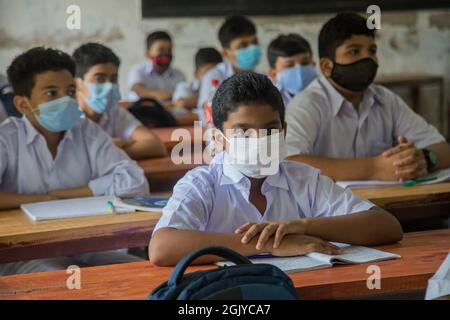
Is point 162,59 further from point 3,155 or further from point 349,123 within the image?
point 3,155

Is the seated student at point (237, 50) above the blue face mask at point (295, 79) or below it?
above

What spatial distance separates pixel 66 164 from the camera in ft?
11.3

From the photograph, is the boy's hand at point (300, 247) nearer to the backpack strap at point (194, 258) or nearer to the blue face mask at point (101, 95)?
the backpack strap at point (194, 258)

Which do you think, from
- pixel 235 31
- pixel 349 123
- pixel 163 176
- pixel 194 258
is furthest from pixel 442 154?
pixel 235 31

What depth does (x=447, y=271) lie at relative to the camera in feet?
6.79

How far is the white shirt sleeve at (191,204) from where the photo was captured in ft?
7.93

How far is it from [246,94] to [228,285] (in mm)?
834

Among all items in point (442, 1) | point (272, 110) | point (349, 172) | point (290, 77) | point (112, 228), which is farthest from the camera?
point (442, 1)

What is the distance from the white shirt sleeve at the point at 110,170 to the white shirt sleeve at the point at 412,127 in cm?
118

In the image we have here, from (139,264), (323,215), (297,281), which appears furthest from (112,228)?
(297,281)

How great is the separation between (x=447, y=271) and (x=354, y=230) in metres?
0.42

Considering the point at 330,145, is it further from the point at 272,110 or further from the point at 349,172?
the point at 272,110

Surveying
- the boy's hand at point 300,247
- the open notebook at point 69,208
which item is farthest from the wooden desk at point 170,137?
the boy's hand at point 300,247

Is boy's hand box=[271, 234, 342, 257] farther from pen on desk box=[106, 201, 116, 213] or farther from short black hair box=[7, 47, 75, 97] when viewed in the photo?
short black hair box=[7, 47, 75, 97]
